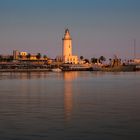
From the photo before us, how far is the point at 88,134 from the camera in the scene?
14.8m

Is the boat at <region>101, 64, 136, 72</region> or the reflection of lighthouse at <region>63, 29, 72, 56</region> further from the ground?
the reflection of lighthouse at <region>63, 29, 72, 56</region>

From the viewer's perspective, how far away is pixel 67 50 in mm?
177000

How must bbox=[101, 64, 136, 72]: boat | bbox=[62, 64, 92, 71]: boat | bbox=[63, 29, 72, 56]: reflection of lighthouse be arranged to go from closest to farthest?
bbox=[63, 29, 72, 56]: reflection of lighthouse
bbox=[62, 64, 92, 71]: boat
bbox=[101, 64, 136, 72]: boat

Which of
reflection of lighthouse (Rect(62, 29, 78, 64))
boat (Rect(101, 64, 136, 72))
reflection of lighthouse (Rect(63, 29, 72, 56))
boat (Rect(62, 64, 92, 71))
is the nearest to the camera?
reflection of lighthouse (Rect(63, 29, 72, 56))

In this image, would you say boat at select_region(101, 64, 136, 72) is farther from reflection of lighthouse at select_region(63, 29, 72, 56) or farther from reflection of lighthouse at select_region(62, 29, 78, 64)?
reflection of lighthouse at select_region(63, 29, 72, 56)

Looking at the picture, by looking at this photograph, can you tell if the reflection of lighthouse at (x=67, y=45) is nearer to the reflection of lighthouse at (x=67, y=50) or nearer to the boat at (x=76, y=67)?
the reflection of lighthouse at (x=67, y=50)

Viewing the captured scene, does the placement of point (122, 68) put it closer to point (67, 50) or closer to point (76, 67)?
point (76, 67)

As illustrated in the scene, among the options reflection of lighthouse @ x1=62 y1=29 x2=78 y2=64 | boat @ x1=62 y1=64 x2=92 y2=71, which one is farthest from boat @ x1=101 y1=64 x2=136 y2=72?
reflection of lighthouse @ x1=62 y1=29 x2=78 y2=64

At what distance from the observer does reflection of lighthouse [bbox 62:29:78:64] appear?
177000 millimetres

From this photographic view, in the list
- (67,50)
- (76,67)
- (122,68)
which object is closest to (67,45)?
(67,50)

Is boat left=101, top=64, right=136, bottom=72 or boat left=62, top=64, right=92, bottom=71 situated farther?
boat left=101, top=64, right=136, bottom=72

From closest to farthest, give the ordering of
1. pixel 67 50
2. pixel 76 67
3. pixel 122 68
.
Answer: pixel 67 50 < pixel 76 67 < pixel 122 68

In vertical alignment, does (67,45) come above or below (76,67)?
above

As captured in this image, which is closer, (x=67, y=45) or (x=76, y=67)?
(x=67, y=45)
